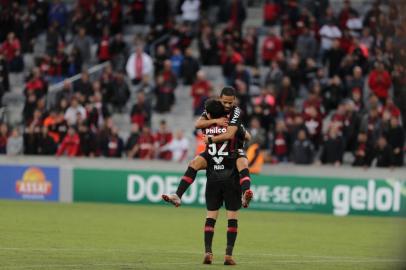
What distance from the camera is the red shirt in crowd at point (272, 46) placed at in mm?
34000

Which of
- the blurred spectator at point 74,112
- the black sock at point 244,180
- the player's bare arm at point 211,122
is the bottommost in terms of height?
the black sock at point 244,180

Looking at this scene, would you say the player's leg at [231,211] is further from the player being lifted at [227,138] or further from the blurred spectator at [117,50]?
the blurred spectator at [117,50]

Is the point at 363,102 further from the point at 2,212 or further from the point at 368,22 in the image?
the point at 2,212

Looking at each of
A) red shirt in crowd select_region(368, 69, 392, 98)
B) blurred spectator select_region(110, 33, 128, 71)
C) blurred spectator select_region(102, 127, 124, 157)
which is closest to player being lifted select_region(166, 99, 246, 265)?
red shirt in crowd select_region(368, 69, 392, 98)

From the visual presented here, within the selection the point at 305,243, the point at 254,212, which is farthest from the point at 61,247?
the point at 254,212

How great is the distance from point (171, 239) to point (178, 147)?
11055 millimetres

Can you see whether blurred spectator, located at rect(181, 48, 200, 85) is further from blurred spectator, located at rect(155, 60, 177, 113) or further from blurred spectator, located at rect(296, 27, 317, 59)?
blurred spectator, located at rect(296, 27, 317, 59)

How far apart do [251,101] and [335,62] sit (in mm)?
2710

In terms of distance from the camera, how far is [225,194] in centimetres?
1542

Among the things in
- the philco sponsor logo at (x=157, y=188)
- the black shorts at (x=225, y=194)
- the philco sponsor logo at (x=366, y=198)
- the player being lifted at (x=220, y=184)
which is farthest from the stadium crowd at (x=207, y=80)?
the black shorts at (x=225, y=194)

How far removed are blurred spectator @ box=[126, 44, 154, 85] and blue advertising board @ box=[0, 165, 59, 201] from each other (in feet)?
18.2

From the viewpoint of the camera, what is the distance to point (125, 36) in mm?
38250

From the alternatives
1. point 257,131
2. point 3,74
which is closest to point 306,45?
point 257,131

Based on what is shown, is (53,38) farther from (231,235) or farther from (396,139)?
(231,235)
